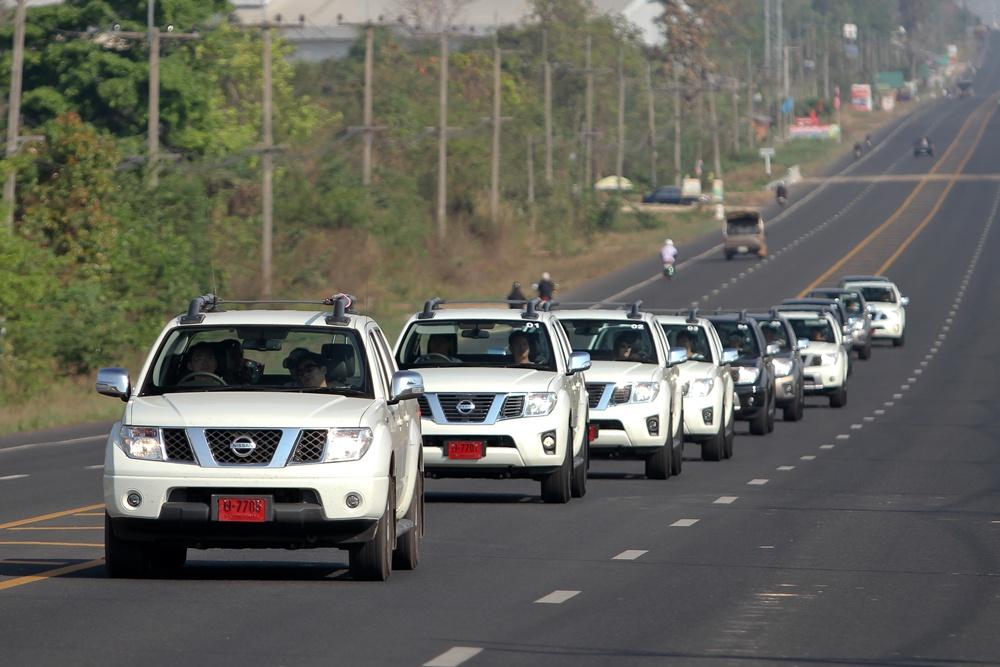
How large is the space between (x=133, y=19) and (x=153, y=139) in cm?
1986

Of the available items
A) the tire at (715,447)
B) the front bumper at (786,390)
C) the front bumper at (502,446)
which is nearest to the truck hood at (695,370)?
the tire at (715,447)

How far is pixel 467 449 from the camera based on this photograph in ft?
63.0

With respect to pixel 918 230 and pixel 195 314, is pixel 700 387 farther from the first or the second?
pixel 918 230

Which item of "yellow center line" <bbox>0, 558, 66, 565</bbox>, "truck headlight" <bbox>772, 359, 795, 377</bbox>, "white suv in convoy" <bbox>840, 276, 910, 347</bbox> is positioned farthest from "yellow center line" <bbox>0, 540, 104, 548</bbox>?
"white suv in convoy" <bbox>840, 276, 910, 347</bbox>

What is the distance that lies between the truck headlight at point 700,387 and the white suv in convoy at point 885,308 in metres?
33.0

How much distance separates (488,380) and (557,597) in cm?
675

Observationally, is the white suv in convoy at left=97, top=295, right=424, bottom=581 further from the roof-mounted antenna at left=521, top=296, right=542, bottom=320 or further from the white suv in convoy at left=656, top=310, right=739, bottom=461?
the white suv in convoy at left=656, top=310, right=739, bottom=461

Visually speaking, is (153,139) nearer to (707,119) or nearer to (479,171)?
(479,171)

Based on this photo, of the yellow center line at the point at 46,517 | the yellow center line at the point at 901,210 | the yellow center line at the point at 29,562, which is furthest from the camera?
the yellow center line at the point at 901,210

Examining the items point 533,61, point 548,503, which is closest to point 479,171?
point 533,61

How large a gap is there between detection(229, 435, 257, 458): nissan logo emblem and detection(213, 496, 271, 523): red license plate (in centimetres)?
28

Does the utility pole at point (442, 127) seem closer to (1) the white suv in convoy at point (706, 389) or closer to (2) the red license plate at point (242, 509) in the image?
(1) the white suv in convoy at point (706, 389)

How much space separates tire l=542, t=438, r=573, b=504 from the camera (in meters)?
19.5

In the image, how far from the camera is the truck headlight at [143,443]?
42.2 feet
